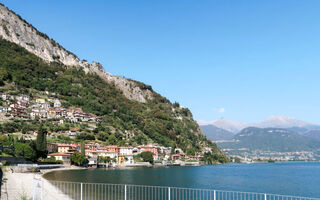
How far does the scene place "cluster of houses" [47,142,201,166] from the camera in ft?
329

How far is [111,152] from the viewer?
12062cm

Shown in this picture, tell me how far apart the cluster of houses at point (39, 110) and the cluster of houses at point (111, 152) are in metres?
26.3

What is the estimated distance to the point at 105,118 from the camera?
156375 mm

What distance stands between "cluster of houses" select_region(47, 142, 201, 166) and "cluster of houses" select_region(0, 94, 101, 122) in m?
26.3

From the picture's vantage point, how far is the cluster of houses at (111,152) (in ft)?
329

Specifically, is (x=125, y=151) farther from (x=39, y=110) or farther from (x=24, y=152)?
(x=24, y=152)

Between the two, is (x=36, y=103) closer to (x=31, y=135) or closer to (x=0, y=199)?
(x=31, y=135)

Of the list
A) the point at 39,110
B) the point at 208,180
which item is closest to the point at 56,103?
the point at 39,110

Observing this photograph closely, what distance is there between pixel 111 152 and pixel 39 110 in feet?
126

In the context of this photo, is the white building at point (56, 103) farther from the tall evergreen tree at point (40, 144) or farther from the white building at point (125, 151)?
the tall evergreen tree at point (40, 144)

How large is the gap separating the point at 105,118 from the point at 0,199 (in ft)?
445

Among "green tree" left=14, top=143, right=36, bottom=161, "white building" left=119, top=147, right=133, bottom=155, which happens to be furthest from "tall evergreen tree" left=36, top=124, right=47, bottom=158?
"white building" left=119, top=147, right=133, bottom=155

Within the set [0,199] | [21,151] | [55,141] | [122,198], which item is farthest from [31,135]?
[0,199]

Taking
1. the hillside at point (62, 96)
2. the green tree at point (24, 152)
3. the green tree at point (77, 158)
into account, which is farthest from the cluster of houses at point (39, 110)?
the green tree at point (24, 152)
